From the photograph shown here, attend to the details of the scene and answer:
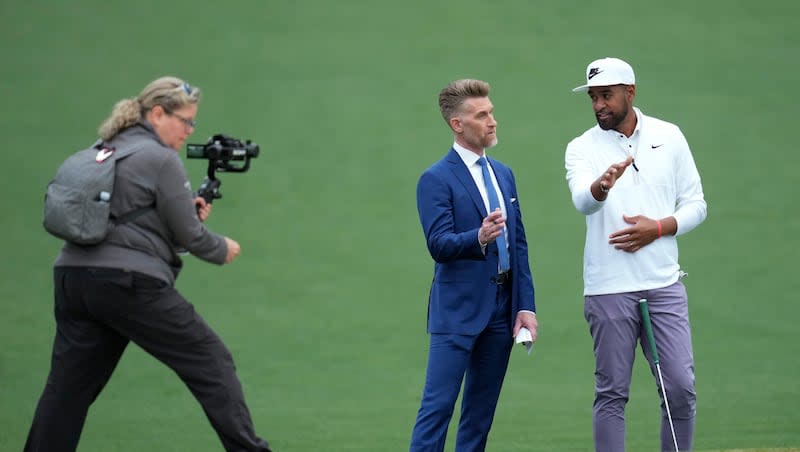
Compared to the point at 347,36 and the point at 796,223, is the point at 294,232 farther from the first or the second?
the point at 796,223

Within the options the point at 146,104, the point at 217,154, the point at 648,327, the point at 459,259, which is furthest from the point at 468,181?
the point at 146,104

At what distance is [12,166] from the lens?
10.2 meters

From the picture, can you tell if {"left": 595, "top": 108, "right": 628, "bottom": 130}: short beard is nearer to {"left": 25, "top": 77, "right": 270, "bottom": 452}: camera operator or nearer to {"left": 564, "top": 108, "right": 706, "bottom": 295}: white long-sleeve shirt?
{"left": 564, "top": 108, "right": 706, "bottom": 295}: white long-sleeve shirt

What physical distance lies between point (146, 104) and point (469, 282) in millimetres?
1512

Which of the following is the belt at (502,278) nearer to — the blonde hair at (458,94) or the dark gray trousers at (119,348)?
the blonde hair at (458,94)

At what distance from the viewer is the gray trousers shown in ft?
17.0

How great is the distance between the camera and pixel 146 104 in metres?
4.58

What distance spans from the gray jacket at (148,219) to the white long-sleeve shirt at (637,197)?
1660mm

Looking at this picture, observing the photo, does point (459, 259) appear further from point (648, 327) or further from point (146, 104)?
point (146, 104)

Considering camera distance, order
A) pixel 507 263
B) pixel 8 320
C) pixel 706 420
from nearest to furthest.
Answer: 1. pixel 507 263
2. pixel 706 420
3. pixel 8 320

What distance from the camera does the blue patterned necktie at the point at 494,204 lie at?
521 centimetres

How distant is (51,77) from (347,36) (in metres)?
2.59

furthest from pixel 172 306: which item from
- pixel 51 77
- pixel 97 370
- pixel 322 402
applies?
pixel 51 77

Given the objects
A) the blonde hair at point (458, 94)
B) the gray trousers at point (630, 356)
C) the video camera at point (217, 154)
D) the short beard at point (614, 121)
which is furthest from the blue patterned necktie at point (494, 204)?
the video camera at point (217, 154)
